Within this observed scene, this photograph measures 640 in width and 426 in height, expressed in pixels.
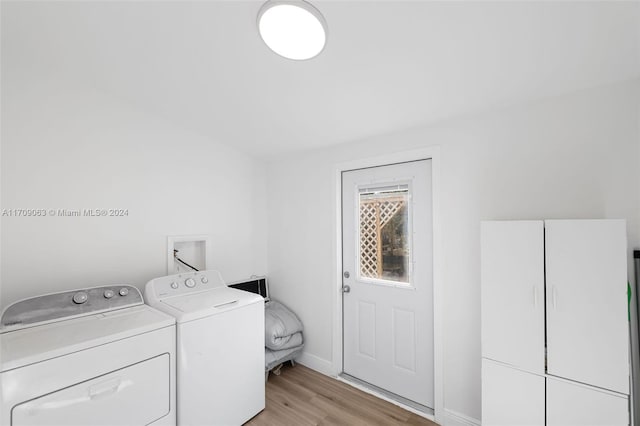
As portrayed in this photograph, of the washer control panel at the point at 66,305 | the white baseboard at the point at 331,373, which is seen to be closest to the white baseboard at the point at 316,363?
the white baseboard at the point at 331,373

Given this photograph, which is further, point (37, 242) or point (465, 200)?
point (465, 200)

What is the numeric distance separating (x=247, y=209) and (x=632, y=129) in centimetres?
297

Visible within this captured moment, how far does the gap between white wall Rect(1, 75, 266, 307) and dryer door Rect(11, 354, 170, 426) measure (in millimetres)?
867

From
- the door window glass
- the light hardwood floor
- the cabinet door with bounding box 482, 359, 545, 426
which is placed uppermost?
the door window glass

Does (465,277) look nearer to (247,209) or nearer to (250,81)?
(250,81)

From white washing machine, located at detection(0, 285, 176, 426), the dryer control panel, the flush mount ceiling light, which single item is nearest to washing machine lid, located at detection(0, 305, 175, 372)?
white washing machine, located at detection(0, 285, 176, 426)

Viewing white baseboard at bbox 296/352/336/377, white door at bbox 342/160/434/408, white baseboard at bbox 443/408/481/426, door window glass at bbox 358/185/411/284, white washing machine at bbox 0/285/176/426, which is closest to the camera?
white washing machine at bbox 0/285/176/426

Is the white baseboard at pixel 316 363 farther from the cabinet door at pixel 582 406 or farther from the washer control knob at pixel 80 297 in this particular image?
the washer control knob at pixel 80 297

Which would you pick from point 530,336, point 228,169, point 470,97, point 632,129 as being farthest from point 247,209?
A: point 632,129

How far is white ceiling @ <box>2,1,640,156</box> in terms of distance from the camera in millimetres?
1242

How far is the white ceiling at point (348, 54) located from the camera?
48.9 inches

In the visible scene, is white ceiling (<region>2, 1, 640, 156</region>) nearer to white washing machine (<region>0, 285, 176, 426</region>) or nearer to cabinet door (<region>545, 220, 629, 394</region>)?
cabinet door (<region>545, 220, 629, 394</region>)

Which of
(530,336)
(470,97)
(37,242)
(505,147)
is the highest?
(470,97)

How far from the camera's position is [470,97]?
174 cm
